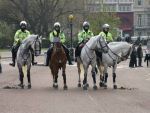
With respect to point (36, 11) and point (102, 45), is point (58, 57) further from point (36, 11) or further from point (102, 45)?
point (36, 11)

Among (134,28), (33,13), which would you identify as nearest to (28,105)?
(33,13)

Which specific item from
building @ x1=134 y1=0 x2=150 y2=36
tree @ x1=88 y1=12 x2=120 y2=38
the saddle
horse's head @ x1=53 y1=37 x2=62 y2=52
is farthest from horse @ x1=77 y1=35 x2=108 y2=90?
building @ x1=134 y1=0 x2=150 y2=36

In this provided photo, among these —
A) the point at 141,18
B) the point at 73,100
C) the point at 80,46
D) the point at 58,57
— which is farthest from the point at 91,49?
the point at 141,18

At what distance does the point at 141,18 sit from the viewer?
135000 mm

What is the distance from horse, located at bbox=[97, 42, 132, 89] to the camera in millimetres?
23562

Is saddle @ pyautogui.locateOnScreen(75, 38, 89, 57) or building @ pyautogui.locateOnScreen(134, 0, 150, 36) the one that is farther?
building @ pyautogui.locateOnScreen(134, 0, 150, 36)

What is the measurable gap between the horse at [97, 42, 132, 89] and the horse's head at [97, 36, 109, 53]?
0.78 metres

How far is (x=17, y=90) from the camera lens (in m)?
22.8

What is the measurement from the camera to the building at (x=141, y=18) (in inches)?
5266

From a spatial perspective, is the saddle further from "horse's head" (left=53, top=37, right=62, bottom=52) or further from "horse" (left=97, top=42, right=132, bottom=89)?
"horse's head" (left=53, top=37, right=62, bottom=52)

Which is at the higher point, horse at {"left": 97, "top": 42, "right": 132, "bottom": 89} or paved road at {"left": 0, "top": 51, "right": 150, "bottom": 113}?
horse at {"left": 97, "top": 42, "right": 132, "bottom": 89}

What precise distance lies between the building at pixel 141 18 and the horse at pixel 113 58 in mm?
109767

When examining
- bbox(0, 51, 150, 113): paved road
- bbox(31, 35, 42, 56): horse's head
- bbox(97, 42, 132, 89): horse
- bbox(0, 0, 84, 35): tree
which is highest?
bbox(0, 0, 84, 35): tree

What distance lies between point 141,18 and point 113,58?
112498mm
